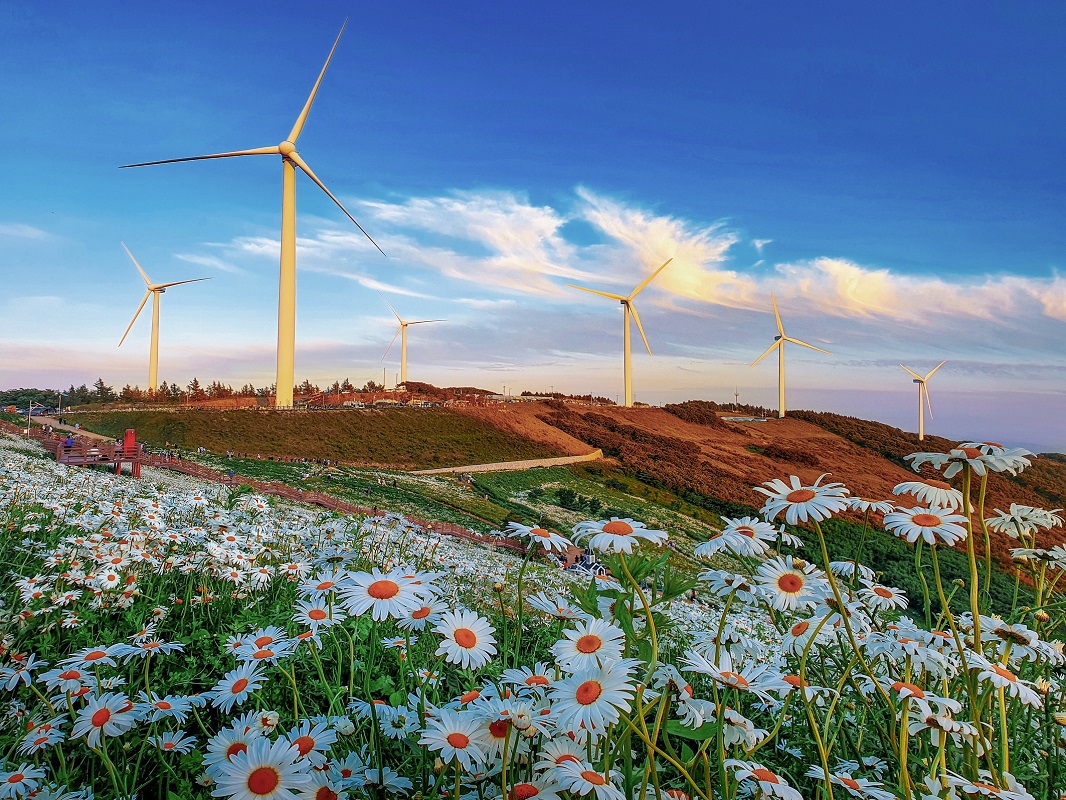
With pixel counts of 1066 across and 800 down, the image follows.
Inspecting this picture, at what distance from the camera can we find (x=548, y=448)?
3662 cm

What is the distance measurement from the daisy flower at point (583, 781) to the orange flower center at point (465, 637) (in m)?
0.60

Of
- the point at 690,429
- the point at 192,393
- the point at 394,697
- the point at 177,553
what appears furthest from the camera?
the point at 192,393

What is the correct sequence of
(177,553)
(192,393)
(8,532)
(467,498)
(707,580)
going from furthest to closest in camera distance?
1. (192,393)
2. (467,498)
3. (8,532)
4. (177,553)
5. (707,580)

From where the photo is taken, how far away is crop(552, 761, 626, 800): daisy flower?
1.50m

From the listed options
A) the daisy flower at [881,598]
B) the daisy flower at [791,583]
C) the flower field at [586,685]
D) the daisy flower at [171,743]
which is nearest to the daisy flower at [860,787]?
the flower field at [586,685]

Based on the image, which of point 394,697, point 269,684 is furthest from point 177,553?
point 394,697

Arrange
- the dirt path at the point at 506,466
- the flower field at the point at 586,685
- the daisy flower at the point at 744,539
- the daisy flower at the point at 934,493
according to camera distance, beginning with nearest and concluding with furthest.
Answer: the flower field at the point at 586,685
the daisy flower at the point at 744,539
the daisy flower at the point at 934,493
the dirt path at the point at 506,466

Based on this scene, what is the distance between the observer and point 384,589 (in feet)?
6.73

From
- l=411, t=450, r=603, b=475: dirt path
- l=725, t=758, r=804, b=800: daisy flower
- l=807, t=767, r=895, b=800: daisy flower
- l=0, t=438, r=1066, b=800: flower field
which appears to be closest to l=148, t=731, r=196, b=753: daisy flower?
l=0, t=438, r=1066, b=800: flower field

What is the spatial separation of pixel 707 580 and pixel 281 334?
37.4 meters

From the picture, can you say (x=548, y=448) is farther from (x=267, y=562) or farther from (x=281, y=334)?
(x=267, y=562)

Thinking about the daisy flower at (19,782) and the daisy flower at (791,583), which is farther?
the daisy flower at (791,583)

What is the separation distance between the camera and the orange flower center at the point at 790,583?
2.45 metres

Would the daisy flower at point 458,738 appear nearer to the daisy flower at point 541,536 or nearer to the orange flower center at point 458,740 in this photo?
the orange flower center at point 458,740
